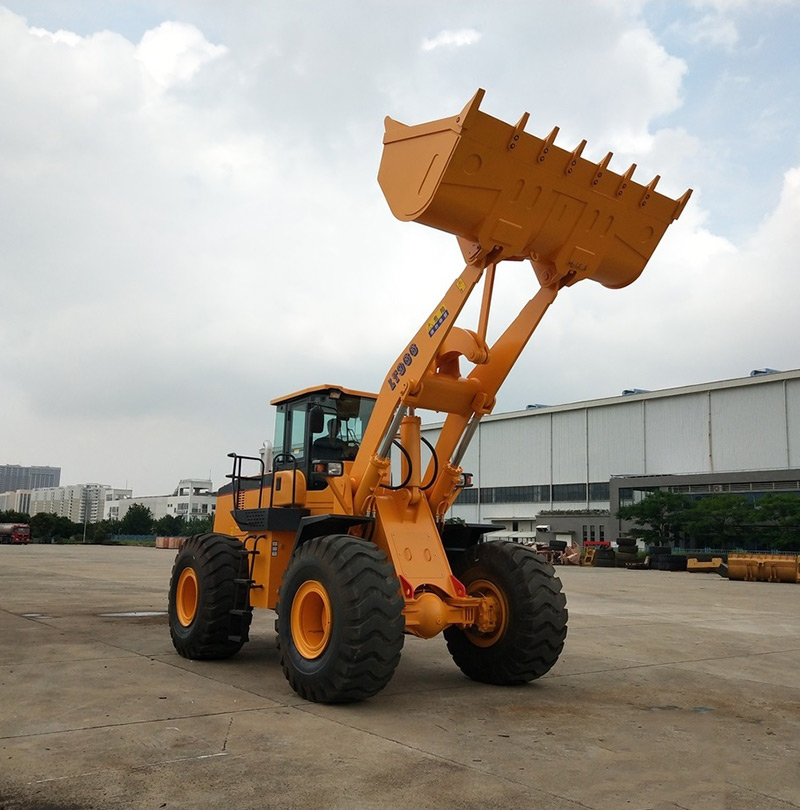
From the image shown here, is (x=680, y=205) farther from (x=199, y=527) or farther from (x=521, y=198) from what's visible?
(x=199, y=527)

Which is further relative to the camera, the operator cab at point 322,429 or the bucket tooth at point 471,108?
the operator cab at point 322,429

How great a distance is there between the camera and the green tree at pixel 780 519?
45.2 m

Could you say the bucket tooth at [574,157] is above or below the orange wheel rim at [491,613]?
above

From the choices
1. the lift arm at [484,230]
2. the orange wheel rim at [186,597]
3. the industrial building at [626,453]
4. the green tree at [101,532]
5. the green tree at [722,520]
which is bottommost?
the green tree at [101,532]

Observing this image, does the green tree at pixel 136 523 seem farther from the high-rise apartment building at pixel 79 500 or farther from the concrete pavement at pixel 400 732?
the concrete pavement at pixel 400 732

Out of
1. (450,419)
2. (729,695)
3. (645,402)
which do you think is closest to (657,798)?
(729,695)

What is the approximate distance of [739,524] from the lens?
160 feet

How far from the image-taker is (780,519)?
4612cm

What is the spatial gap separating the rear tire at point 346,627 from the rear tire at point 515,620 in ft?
4.88

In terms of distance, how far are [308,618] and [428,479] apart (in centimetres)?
188

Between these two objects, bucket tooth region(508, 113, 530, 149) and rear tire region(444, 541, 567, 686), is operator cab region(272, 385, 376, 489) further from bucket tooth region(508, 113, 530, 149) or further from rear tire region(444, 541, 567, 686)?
bucket tooth region(508, 113, 530, 149)

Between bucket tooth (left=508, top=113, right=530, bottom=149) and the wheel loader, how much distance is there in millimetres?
20

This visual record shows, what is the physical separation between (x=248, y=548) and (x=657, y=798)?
544cm

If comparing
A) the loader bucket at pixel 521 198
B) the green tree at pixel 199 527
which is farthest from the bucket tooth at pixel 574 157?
the green tree at pixel 199 527
